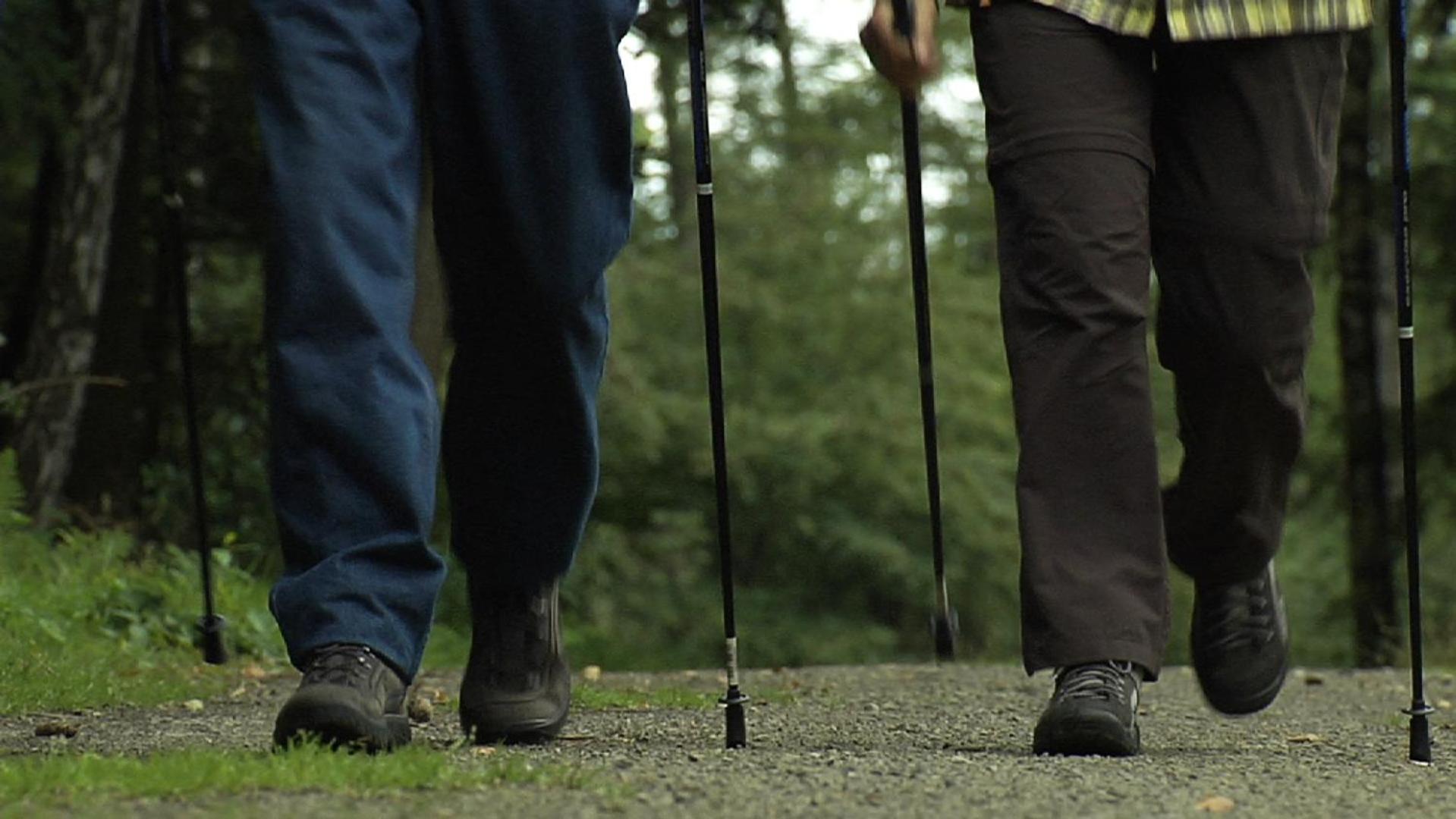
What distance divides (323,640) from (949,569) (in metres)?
16.0

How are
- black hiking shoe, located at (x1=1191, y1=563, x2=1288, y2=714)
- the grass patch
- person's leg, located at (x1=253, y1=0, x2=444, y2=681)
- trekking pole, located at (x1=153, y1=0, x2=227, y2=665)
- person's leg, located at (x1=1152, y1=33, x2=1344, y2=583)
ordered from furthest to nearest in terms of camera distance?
trekking pole, located at (x1=153, y1=0, x2=227, y2=665)
black hiking shoe, located at (x1=1191, y1=563, x2=1288, y2=714)
person's leg, located at (x1=1152, y1=33, x2=1344, y2=583)
person's leg, located at (x1=253, y1=0, x2=444, y2=681)
the grass patch

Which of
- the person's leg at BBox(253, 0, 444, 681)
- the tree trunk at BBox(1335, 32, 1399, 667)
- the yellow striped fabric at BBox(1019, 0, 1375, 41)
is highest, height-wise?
the yellow striped fabric at BBox(1019, 0, 1375, 41)

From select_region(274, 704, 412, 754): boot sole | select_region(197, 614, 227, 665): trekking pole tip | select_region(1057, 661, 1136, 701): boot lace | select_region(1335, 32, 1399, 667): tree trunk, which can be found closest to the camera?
select_region(274, 704, 412, 754): boot sole

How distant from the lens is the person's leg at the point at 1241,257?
3941mm

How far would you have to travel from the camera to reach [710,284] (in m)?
3.82

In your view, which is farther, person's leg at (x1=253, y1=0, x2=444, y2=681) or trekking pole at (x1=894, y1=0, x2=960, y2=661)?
trekking pole at (x1=894, y1=0, x2=960, y2=661)

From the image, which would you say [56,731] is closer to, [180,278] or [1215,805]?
[180,278]

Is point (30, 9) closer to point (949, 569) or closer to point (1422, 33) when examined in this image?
point (1422, 33)

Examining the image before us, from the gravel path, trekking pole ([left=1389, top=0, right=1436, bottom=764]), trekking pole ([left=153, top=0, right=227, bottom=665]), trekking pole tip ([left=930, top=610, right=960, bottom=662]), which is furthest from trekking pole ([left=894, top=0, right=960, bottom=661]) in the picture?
trekking pole ([left=153, top=0, right=227, bottom=665])

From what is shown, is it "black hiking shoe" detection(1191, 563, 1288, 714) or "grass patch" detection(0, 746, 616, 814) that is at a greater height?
"grass patch" detection(0, 746, 616, 814)

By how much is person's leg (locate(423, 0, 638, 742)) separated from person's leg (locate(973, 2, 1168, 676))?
0.71 meters

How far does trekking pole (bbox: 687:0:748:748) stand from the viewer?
3777mm

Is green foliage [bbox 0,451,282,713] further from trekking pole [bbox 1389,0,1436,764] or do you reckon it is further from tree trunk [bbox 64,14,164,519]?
trekking pole [bbox 1389,0,1436,764]

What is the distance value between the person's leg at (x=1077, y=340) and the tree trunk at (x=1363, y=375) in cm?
866
